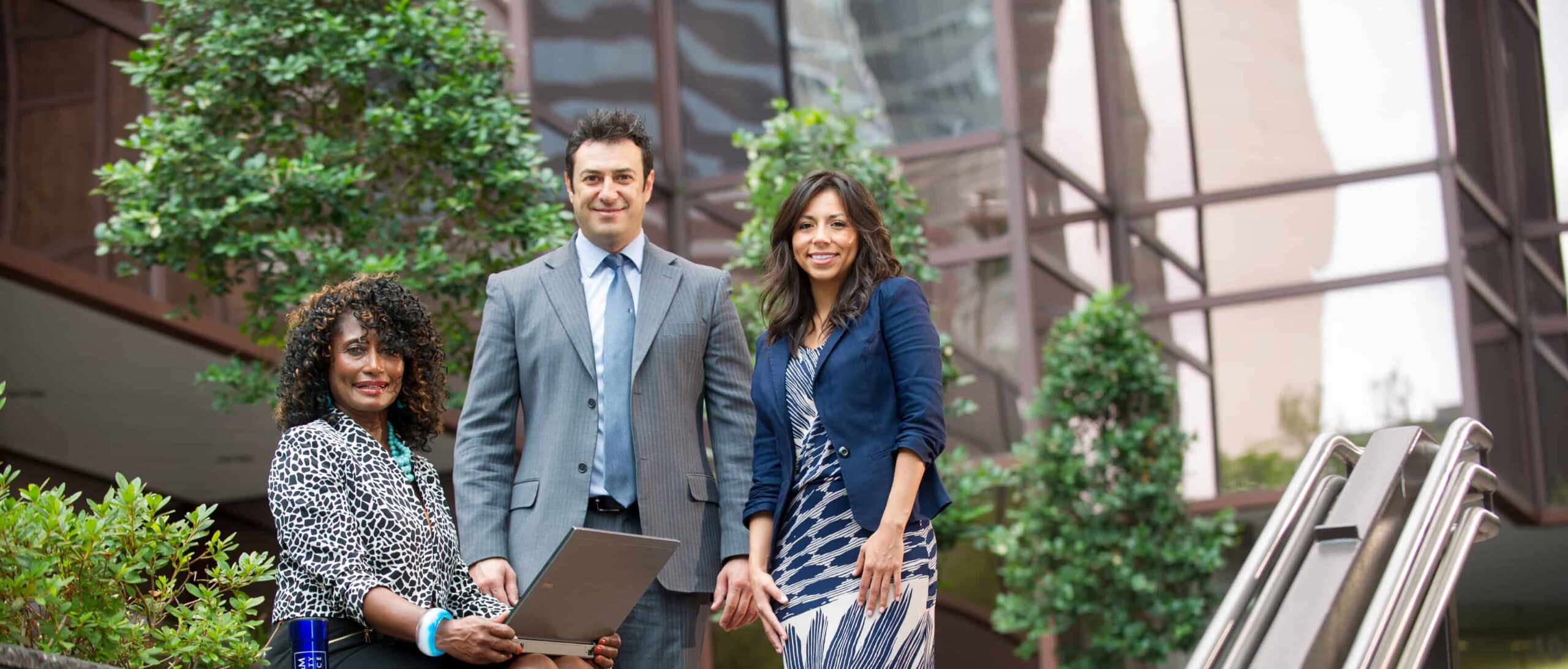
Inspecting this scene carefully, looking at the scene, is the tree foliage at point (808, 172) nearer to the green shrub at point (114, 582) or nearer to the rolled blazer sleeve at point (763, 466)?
the rolled blazer sleeve at point (763, 466)

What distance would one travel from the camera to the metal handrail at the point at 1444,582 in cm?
288

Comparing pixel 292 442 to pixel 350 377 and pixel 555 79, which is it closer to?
pixel 350 377

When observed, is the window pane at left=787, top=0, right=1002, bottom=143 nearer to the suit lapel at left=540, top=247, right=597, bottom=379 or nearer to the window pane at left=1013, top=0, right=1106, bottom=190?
the window pane at left=1013, top=0, right=1106, bottom=190

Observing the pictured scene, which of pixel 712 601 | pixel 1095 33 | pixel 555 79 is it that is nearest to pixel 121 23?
pixel 555 79

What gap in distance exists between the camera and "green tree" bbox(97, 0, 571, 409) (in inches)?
207

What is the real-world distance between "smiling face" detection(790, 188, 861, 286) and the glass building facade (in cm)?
682

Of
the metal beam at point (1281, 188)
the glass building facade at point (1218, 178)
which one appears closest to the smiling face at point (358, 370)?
the glass building facade at point (1218, 178)

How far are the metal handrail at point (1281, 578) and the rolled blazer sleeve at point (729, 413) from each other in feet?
3.06

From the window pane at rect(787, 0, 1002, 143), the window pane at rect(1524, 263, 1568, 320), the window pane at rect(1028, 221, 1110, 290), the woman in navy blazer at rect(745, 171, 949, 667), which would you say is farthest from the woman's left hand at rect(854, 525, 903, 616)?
the window pane at rect(1524, 263, 1568, 320)

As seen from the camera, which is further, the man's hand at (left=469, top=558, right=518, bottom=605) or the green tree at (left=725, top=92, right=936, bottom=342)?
the green tree at (left=725, top=92, right=936, bottom=342)

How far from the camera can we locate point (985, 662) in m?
11.5

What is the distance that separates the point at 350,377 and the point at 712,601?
0.82 metres

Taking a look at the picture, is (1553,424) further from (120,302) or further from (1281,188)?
(120,302)

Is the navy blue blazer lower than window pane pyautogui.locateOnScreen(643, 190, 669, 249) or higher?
lower
